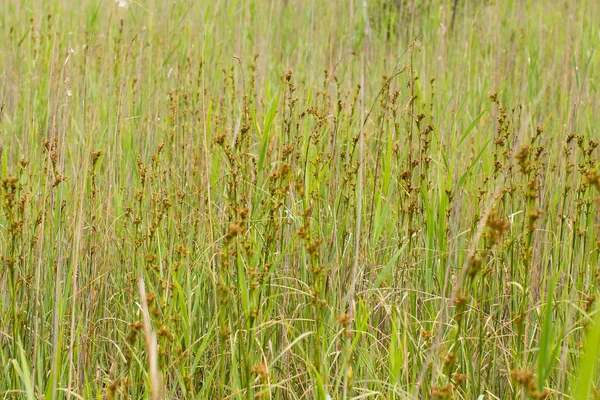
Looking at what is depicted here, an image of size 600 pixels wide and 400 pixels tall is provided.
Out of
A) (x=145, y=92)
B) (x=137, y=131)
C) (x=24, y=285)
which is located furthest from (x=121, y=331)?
(x=145, y=92)

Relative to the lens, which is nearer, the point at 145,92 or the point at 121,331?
the point at 121,331

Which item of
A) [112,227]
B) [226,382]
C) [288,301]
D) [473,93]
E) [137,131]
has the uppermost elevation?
[473,93]

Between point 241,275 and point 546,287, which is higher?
point 241,275

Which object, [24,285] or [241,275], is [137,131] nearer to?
[24,285]

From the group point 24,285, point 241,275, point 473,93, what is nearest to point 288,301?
point 241,275

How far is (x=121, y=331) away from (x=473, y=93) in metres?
2.13

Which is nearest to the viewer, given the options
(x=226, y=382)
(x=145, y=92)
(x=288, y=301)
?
(x=226, y=382)

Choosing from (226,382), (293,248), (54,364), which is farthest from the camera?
(293,248)

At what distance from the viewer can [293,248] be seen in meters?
2.12

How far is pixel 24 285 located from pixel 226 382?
64cm

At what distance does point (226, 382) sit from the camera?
1.81 meters

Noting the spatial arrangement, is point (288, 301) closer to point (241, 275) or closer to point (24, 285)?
point (241, 275)

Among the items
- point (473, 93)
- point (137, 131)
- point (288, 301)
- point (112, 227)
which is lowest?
point (288, 301)

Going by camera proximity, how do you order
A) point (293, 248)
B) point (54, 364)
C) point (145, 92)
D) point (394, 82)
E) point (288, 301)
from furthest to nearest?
point (394, 82) → point (145, 92) → point (293, 248) → point (288, 301) → point (54, 364)
